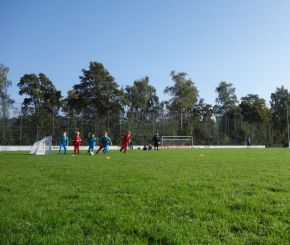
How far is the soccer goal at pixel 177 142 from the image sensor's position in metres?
54.7

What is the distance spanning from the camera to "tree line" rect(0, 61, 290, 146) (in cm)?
4459

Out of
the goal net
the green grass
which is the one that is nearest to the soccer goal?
the goal net

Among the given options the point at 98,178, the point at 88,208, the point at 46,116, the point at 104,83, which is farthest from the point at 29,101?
the point at 88,208

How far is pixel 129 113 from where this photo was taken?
52094 mm

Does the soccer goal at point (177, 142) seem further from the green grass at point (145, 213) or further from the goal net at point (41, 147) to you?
the green grass at point (145, 213)

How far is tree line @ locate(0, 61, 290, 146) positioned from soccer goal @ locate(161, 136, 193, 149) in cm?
88

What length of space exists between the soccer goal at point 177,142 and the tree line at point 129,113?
0.88 metres

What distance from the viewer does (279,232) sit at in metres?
5.10

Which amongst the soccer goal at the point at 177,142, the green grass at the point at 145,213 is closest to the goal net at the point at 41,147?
the green grass at the point at 145,213

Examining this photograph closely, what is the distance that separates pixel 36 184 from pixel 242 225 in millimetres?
5966

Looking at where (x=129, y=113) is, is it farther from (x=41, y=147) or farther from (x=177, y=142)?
(x=41, y=147)

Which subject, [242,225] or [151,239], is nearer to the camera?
[151,239]

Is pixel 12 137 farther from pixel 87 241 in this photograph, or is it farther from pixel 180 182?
pixel 87 241

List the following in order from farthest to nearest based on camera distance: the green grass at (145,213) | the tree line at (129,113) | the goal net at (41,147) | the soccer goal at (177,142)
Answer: the soccer goal at (177,142)
the tree line at (129,113)
the goal net at (41,147)
the green grass at (145,213)
